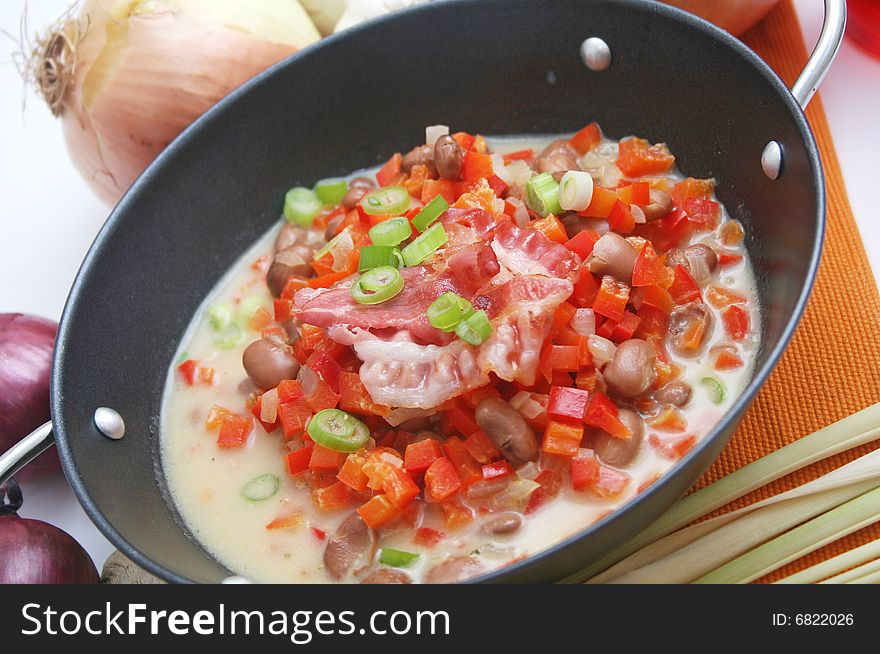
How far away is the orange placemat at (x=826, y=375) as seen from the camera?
278 cm

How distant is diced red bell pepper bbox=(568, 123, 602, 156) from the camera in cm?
351

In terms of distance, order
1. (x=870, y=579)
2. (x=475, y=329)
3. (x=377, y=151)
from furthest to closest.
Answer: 1. (x=377, y=151)
2. (x=475, y=329)
3. (x=870, y=579)

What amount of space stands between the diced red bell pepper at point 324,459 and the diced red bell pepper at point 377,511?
0.17m

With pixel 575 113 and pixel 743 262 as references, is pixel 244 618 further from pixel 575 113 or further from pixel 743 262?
pixel 575 113

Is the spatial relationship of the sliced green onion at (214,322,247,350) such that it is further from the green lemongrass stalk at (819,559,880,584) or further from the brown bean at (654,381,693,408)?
the green lemongrass stalk at (819,559,880,584)

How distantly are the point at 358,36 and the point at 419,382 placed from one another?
156 cm

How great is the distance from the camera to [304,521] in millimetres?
2762

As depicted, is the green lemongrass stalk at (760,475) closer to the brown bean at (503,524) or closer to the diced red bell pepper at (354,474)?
the brown bean at (503,524)

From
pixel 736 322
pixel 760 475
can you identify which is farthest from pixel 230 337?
pixel 760 475

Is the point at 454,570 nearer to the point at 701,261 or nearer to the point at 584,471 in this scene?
the point at 584,471

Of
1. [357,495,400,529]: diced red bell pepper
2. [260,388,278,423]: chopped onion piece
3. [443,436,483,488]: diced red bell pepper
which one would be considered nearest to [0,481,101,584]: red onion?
[260,388,278,423]: chopped onion piece

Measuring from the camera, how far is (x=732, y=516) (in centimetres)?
268

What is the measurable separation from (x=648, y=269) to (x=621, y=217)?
0.25 meters

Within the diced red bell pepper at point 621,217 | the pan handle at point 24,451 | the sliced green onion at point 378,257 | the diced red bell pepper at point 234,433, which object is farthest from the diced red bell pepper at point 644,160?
the pan handle at point 24,451
